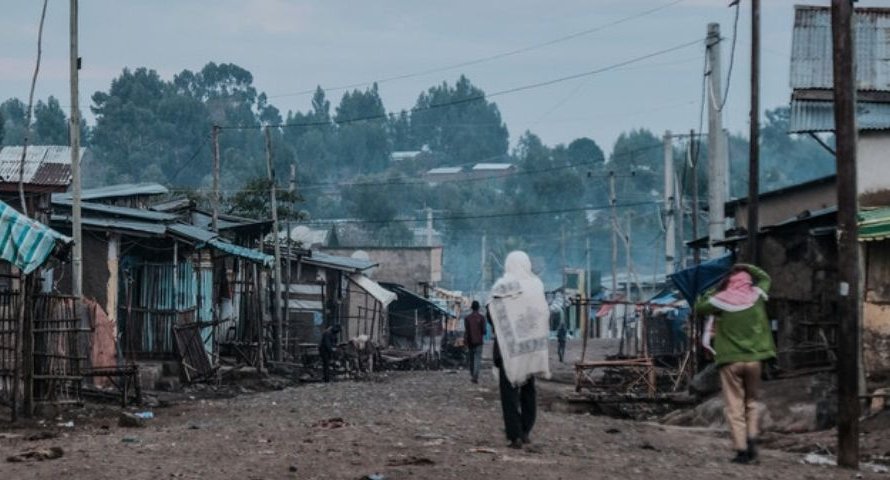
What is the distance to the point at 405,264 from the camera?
72.1 meters

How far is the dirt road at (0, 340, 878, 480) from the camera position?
11.1 metres

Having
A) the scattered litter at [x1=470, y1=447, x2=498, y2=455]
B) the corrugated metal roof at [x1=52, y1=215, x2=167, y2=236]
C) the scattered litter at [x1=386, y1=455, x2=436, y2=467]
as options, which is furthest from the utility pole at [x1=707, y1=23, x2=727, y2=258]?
the scattered litter at [x1=386, y1=455, x2=436, y2=467]

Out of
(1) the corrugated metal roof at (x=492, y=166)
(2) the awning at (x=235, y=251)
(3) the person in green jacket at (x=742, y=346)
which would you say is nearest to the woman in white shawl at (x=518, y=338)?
(3) the person in green jacket at (x=742, y=346)

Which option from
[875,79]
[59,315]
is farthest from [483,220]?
[59,315]

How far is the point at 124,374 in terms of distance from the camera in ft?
66.7

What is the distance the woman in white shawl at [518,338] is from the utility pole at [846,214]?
104 inches

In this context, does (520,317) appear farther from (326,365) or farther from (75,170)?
(326,365)

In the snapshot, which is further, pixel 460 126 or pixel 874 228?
pixel 460 126

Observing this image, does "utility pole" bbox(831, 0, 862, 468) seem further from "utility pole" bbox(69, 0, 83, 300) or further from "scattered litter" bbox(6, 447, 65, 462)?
"utility pole" bbox(69, 0, 83, 300)

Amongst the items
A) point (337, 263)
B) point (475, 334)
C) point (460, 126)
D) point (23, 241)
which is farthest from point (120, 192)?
point (460, 126)

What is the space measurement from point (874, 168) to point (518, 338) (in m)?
12.6

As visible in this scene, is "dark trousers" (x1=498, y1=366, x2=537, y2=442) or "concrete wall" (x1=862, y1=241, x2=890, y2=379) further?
"concrete wall" (x1=862, y1=241, x2=890, y2=379)

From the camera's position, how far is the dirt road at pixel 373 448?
1111cm

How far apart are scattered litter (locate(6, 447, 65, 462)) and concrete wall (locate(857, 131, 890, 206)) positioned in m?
15.5
